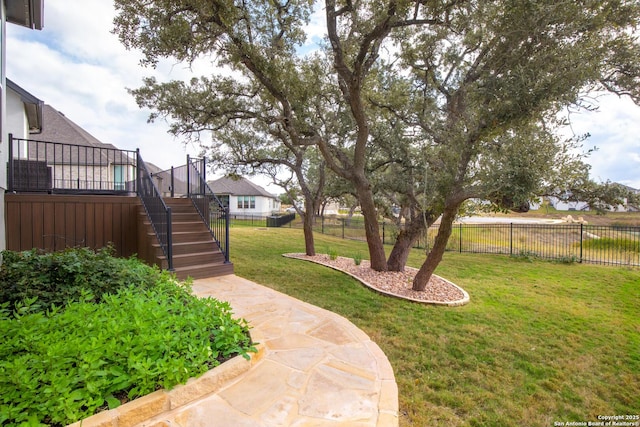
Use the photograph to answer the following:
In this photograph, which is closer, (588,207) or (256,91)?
(588,207)

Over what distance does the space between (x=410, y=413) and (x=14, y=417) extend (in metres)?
2.46

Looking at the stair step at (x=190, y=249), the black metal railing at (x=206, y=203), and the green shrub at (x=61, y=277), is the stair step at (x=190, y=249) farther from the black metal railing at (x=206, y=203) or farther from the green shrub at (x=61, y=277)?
the green shrub at (x=61, y=277)

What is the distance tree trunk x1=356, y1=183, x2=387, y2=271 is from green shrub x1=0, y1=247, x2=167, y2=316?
450 centimetres

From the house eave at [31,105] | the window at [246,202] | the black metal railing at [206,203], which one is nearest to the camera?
the black metal railing at [206,203]

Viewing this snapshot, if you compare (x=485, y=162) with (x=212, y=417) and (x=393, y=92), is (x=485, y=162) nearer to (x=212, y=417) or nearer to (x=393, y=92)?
(x=393, y=92)

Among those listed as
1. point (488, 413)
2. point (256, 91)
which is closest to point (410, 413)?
point (488, 413)

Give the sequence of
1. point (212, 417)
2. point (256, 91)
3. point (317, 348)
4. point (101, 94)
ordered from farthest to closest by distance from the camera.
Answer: point (101, 94) → point (256, 91) → point (317, 348) → point (212, 417)

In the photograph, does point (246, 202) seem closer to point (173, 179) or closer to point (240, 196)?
point (240, 196)

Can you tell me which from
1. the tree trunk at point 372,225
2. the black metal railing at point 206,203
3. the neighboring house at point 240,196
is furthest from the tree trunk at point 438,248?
the neighboring house at point 240,196

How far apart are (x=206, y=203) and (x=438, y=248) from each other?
502cm

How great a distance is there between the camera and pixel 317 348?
279cm

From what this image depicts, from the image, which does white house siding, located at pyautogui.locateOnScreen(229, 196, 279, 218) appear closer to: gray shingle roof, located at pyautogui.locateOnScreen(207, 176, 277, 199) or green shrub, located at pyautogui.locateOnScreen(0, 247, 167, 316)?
gray shingle roof, located at pyautogui.locateOnScreen(207, 176, 277, 199)

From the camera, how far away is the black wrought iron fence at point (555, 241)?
359 inches

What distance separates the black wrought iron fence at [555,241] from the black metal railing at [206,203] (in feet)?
14.1
